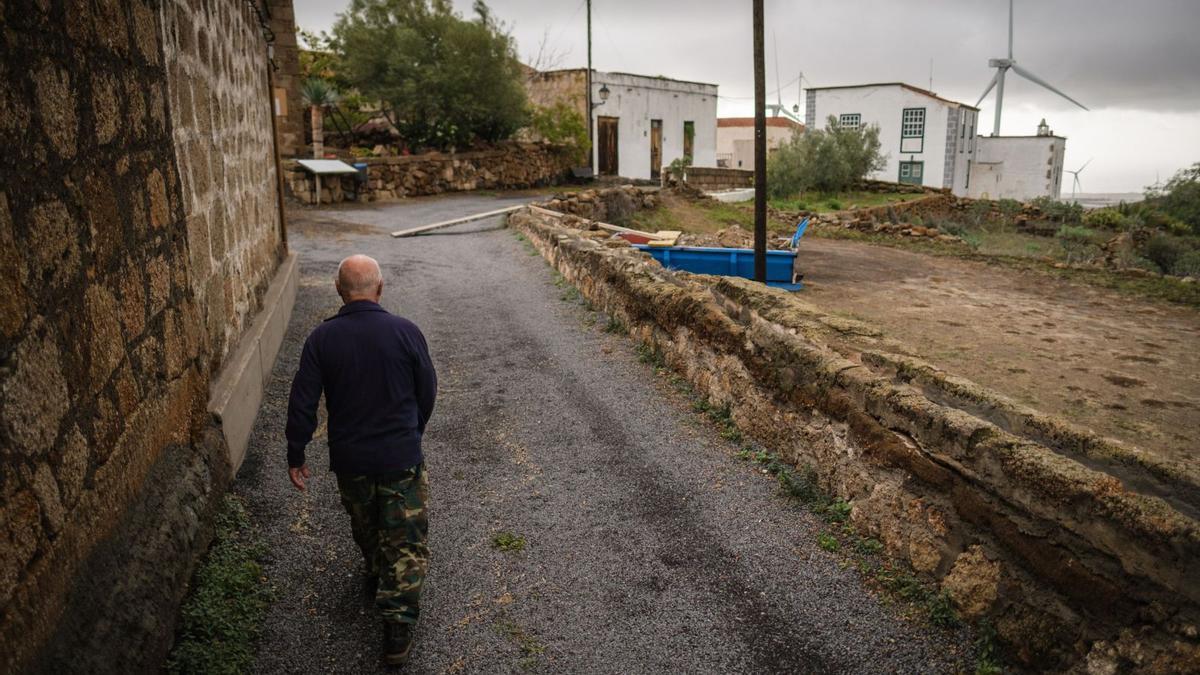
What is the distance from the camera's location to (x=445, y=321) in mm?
8242

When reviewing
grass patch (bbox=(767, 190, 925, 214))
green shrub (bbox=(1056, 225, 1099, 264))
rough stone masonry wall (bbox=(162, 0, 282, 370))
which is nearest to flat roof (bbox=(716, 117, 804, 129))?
grass patch (bbox=(767, 190, 925, 214))

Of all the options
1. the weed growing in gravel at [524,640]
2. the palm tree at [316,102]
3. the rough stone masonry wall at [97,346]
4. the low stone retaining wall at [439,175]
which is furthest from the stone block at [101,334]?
the palm tree at [316,102]

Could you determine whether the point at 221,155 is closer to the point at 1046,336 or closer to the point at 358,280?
the point at 358,280

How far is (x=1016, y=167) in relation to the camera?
4806 cm

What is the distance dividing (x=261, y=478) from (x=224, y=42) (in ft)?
11.6

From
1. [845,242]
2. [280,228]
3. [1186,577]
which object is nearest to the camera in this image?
[1186,577]

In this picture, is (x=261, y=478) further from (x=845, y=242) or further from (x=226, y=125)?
(x=845, y=242)

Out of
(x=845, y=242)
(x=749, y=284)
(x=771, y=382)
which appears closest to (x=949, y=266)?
(x=845, y=242)

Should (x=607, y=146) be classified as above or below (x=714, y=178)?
above

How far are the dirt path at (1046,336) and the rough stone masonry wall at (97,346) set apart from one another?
267 inches

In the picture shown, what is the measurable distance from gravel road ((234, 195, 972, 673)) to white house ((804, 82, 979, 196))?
41537mm

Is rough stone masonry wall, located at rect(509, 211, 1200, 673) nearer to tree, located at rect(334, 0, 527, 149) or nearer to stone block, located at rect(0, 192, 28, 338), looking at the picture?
stone block, located at rect(0, 192, 28, 338)

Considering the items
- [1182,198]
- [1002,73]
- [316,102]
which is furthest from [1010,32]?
[316,102]

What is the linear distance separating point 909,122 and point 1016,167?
9641 millimetres
